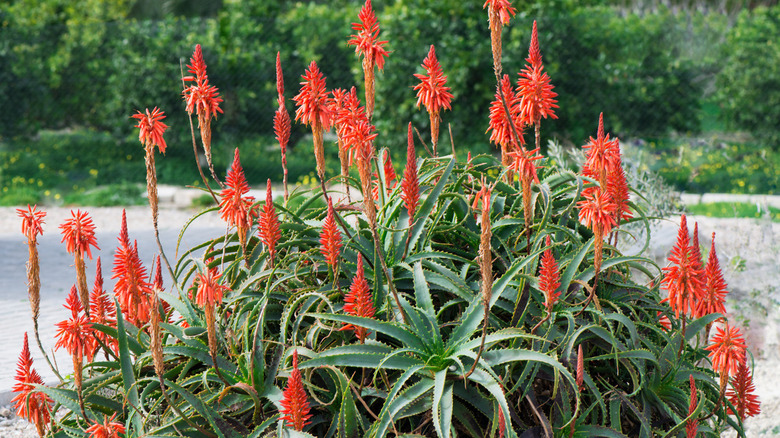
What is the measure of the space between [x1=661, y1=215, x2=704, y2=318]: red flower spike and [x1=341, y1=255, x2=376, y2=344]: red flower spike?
665mm

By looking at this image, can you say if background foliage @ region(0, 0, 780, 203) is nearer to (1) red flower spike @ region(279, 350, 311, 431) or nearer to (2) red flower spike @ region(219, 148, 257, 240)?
(2) red flower spike @ region(219, 148, 257, 240)

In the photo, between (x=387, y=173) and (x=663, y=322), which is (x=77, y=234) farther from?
(x=663, y=322)

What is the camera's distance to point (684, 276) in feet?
5.55

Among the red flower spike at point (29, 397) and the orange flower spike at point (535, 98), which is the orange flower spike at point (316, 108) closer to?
the orange flower spike at point (535, 98)

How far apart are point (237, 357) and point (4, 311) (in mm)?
4265

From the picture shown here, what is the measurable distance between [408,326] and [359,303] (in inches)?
4.5

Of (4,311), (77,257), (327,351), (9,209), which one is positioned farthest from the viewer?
(9,209)

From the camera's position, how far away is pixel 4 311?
207 inches

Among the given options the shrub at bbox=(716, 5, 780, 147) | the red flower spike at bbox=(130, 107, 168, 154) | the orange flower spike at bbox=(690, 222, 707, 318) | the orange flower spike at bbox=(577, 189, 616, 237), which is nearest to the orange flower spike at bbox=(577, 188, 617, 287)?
the orange flower spike at bbox=(577, 189, 616, 237)

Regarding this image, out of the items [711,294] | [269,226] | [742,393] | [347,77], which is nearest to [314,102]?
[269,226]

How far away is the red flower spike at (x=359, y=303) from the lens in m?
1.59

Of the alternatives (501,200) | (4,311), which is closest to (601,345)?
(501,200)

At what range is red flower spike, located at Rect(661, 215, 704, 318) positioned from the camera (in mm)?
1671

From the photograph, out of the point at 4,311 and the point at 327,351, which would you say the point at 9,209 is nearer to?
the point at 4,311
